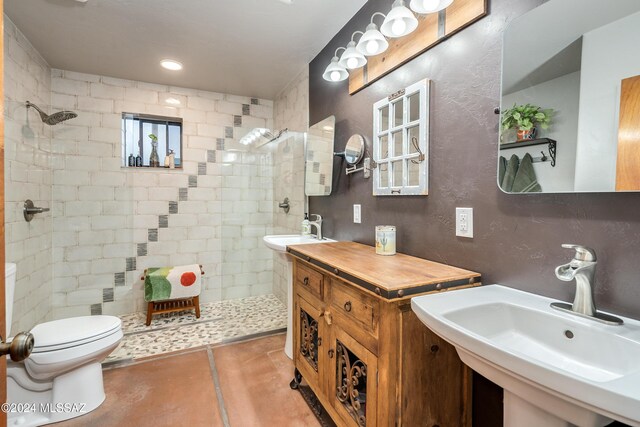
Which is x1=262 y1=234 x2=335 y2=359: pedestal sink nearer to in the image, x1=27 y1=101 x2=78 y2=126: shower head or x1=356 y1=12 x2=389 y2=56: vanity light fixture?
x1=356 y1=12 x2=389 y2=56: vanity light fixture

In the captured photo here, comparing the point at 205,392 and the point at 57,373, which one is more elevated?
the point at 57,373

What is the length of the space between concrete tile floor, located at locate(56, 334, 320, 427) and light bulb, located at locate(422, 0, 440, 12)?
2061mm

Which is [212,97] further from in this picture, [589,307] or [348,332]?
[589,307]

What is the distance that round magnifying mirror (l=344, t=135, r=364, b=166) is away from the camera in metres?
1.90

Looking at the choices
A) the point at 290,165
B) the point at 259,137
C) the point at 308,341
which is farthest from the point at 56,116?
the point at 308,341

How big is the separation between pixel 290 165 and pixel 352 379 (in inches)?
84.8

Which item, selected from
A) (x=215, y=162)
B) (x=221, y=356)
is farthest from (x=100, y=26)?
(x=221, y=356)

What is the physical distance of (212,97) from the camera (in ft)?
10.8

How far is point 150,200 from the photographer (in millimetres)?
3113

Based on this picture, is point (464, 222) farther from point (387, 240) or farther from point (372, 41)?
point (372, 41)

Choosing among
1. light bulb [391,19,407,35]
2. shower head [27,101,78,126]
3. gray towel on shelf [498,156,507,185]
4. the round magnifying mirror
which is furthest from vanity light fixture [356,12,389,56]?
shower head [27,101,78,126]

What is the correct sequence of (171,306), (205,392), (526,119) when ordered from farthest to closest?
(171,306) → (205,392) → (526,119)

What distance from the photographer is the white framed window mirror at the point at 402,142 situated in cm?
142

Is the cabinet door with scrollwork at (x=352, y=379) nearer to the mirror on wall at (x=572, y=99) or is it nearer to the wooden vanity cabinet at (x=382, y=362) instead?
the wooden vanity cabinet at (x=382, y=362)
